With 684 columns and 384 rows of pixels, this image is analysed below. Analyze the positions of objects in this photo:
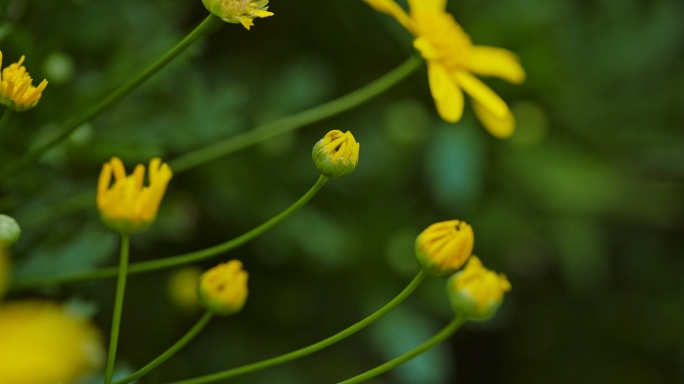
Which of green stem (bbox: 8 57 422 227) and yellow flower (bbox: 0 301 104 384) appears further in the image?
green stem (bbox: 8 57 422 227)

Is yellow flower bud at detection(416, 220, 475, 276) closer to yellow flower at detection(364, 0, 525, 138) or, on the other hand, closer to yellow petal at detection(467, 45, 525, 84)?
yellow flower at detection(364, 0, 525, 138)

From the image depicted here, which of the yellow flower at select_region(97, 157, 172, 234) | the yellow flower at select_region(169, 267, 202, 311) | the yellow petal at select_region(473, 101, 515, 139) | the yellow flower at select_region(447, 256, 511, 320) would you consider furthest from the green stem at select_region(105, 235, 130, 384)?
the yellow flower at select_region(169, 267, 202, 311)

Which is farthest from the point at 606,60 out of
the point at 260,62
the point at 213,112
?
the point at 213,112

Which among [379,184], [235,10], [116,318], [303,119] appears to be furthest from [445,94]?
[379,184]

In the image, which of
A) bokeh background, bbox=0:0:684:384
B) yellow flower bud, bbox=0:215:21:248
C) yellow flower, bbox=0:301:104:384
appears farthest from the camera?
bokeh background, bbox=0:0:684:384

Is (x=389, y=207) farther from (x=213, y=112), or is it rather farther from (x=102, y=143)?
(x=102, y=143)

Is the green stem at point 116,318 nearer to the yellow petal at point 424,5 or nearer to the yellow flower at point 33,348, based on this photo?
the yellow flower at point 33,348

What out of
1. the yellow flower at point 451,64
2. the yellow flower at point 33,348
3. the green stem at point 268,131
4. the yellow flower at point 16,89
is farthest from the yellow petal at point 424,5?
the yellow flower at point 33,348
